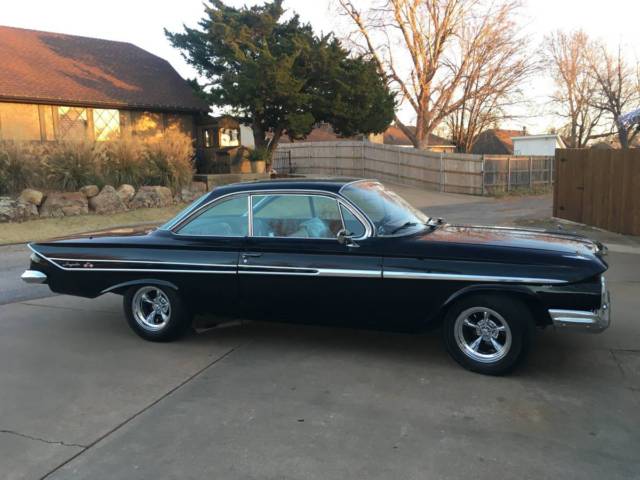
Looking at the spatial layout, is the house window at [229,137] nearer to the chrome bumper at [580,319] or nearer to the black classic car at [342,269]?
the black classic car at [342,269]

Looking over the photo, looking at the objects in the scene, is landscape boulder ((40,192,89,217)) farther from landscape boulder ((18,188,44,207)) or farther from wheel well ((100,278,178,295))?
wheel well ((100,278,178,295))

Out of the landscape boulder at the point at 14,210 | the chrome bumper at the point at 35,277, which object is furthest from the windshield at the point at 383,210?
the landscape boulder at the point at 14,210

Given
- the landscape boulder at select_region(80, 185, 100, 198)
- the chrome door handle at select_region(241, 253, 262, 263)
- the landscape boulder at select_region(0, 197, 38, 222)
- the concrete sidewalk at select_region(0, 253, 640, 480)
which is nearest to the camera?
the concrete sidewalk at select_region(0, 253, 640, 480)

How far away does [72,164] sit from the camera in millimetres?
15688

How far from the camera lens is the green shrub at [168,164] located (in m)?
17.6

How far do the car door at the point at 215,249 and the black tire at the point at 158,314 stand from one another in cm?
17

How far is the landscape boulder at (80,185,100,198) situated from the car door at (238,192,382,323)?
11.8m

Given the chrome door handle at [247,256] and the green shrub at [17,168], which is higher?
the green shrub at [17,168]

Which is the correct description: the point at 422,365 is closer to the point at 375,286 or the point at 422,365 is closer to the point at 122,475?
the point at 375,286

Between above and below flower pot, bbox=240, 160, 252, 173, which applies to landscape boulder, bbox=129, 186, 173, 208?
below

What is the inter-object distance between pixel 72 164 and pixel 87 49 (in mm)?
→ 11665

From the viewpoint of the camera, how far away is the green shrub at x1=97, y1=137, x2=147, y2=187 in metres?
16.7

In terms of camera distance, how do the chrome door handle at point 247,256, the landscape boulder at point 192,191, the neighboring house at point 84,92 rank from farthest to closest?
1. the neighboring house at point 84,92
2. the landscape boulder at point 192,191
3. the chrome door handle at point 247,256

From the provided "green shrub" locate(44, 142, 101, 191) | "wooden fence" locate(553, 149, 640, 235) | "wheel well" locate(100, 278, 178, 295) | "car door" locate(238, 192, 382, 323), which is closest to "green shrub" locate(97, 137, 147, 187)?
"green shrub" locate(44, 142, 101, 191)
